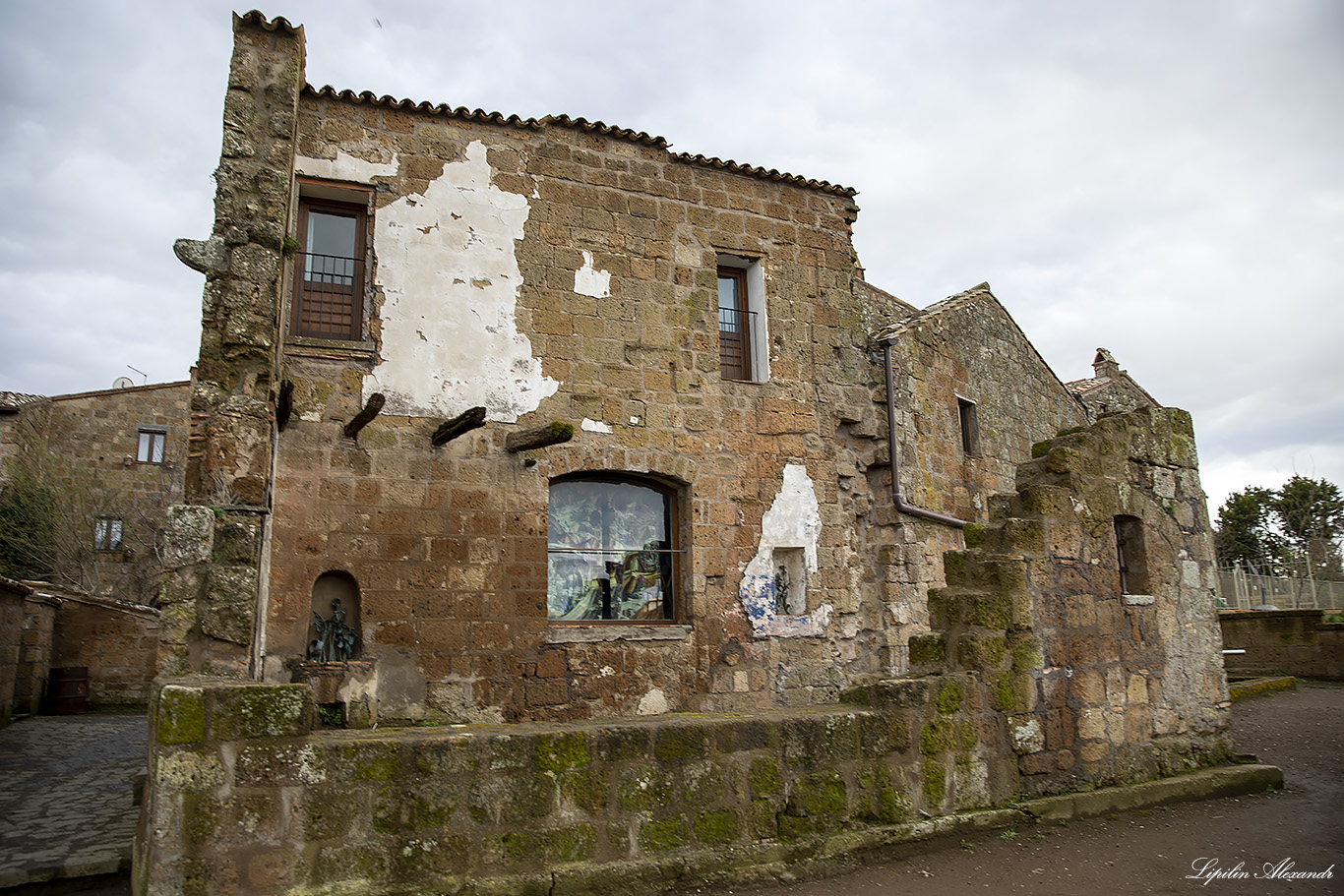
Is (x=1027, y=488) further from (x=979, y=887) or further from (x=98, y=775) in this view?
(x=98, y=775)

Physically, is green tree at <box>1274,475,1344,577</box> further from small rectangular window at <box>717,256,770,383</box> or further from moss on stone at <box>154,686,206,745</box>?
moss on stone at <box>154,686,206,745</box>

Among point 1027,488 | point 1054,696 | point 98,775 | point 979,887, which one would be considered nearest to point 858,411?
point 1027,488

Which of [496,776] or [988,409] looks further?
[988,409]

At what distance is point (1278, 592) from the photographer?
2088 cm

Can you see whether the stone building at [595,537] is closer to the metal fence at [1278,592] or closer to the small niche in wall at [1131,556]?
the small niche in wall at [1131,556]

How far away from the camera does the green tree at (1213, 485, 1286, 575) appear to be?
29.8 m

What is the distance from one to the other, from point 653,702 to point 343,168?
225 inches

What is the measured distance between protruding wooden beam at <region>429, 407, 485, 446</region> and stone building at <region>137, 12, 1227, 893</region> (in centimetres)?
9

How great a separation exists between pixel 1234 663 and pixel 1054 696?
1102 centimetres

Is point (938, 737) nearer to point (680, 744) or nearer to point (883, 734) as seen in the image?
point (883, 734)

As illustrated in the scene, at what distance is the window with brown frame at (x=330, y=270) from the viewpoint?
7.89m

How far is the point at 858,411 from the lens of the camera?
9.84 meters

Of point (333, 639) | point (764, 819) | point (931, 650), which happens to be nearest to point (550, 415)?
point (333, 639)

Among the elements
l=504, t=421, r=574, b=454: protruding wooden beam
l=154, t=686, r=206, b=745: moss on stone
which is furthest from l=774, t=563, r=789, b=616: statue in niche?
l=154, t=686, r=206, b=745: moss on stone
